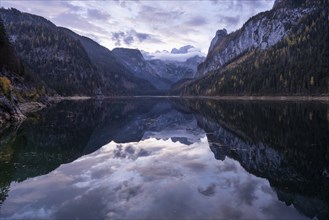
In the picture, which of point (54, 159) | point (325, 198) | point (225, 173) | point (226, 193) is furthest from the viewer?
point (54, 159)

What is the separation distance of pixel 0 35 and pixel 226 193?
128 meters

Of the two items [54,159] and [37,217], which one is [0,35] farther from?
[37,217]

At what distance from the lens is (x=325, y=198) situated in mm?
21484

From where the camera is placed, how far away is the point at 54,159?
36.0m

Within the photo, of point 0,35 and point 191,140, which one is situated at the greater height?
point 0,35

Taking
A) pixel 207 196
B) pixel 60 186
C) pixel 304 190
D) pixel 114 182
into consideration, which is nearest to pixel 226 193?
pixel 207 196

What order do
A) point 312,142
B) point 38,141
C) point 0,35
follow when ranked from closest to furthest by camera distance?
1. point 312,142
2. point 38,141
3. point 0,35

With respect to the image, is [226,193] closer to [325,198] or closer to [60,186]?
[325,198]

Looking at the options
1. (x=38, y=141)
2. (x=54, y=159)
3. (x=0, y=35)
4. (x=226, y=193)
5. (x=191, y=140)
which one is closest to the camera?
(x=226, y=193)

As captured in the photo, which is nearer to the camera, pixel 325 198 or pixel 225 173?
pixel 325 198

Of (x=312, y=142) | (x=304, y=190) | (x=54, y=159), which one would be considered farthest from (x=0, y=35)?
(x=304, y=190)

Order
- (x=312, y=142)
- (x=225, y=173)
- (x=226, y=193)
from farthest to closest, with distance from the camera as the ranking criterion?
(x=312, y=142)
(x=225, y=173)
(x=226, y=193)

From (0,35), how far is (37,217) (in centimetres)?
12702

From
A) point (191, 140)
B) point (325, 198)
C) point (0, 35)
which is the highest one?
point (0, 35)
